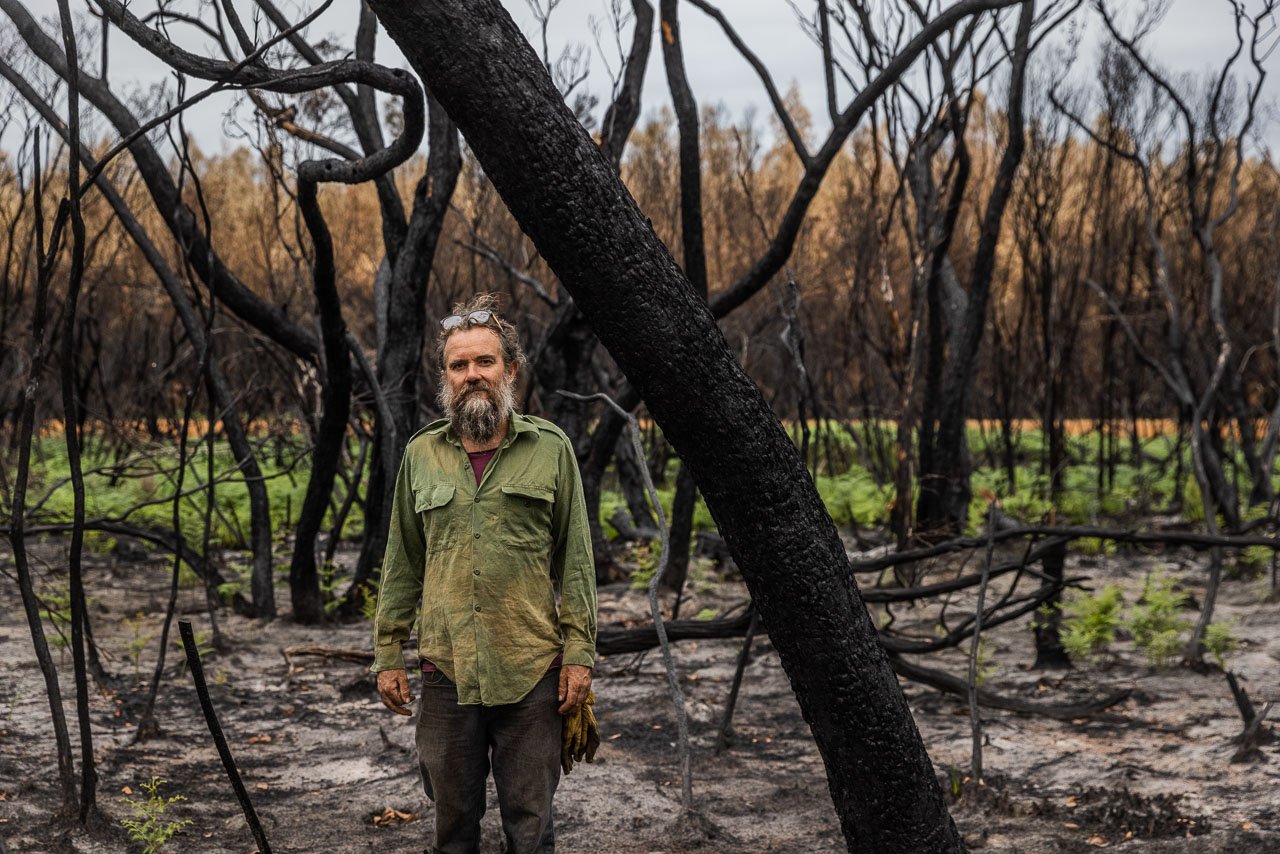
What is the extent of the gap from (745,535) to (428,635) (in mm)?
797

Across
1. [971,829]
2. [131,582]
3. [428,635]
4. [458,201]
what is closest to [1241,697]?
[971,829]

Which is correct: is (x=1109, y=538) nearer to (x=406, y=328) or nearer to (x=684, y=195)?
(x=684, y=195)

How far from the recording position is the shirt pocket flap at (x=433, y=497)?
2721mm

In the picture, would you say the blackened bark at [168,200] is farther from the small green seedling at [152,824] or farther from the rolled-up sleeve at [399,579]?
the rolled-up sleeve at [399,579]

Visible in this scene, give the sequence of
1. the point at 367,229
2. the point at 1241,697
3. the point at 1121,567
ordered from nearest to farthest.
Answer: the point at 1241,697 < the point at 1121,567 < the point at 367,229

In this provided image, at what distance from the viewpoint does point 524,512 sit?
8.98ft

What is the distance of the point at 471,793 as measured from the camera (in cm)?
278

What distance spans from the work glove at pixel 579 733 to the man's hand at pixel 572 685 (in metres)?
0.05

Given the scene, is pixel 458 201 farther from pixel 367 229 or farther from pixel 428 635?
pixel 428 635

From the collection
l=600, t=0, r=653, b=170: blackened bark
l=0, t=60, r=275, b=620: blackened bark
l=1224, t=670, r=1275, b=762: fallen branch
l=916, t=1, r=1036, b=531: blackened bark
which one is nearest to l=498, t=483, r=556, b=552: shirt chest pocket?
l=1224, t=670, r=1275, b=762: fallen branch

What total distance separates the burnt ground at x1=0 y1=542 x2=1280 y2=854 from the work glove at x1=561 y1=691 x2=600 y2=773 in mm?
1069

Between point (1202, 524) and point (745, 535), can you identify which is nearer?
point (745, 535)

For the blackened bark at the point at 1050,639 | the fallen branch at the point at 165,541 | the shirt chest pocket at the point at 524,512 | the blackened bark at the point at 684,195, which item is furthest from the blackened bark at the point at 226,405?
the blackened bark at the point at 1050,639

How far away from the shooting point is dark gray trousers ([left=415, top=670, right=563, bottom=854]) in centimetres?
272
